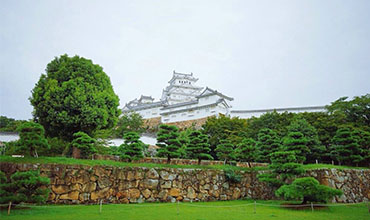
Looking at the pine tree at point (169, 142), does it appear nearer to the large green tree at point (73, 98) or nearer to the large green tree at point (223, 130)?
the large green tree at point (73, 98)

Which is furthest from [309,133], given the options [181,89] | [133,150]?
[181,89]

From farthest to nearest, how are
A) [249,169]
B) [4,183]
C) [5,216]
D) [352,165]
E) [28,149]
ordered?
[352,165]
[249,169]
[28,149]
[4,183]
[5,216]

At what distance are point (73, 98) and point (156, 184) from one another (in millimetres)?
5518

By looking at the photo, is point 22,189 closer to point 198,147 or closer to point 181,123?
point 198,147

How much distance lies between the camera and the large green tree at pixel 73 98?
1216 centimetres

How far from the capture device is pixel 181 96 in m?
48.1

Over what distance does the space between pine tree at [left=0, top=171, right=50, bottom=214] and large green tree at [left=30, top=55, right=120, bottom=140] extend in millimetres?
4032

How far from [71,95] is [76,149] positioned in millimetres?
2572

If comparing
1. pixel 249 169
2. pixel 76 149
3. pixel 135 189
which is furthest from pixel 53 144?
pixel 249 169

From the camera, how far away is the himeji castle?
34594mm

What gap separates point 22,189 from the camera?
8422 millimetres

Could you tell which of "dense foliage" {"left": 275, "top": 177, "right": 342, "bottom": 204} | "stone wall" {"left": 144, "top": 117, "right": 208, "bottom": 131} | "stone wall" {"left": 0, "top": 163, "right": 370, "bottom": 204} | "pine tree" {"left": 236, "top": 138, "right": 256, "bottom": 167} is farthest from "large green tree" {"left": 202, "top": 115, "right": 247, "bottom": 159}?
"dense foliage" {"left": 275, "top": 177, "right": 342, "bottom": 204}

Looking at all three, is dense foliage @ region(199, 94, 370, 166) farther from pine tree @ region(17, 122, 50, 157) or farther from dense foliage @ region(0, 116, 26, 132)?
dense foliage @ region(0, 116, 26, 132)

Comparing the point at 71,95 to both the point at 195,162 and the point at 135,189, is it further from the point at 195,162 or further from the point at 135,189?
the point at 195,162
